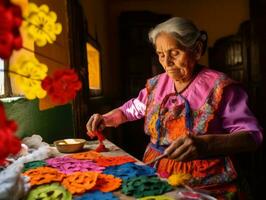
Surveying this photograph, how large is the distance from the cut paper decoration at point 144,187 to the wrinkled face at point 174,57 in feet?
2.07

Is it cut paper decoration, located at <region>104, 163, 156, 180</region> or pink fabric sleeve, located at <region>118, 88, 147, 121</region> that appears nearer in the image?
cut paper decoration, located at <region>104, 163, 156, 180</region>

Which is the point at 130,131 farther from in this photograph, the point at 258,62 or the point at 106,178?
the point at 106,178

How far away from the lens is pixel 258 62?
384 cm

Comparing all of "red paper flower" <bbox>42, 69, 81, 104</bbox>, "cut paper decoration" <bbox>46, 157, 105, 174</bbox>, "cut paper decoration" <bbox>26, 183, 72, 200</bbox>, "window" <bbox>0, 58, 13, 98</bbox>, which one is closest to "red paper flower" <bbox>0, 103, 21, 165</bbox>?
"red paper flower" <bbox>42, 69, 81, 104</bbox>

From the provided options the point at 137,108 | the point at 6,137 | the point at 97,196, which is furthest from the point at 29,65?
the point at 137,108

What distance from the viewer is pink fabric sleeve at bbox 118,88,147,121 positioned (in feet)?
6.30

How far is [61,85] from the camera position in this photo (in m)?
0.61

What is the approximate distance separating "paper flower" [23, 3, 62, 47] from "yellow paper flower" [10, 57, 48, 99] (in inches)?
1.6

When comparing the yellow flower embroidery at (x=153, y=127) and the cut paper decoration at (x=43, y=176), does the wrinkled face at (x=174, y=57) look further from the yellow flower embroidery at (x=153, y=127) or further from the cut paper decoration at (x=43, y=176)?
the cut paper decoration at (x=43, y=176)

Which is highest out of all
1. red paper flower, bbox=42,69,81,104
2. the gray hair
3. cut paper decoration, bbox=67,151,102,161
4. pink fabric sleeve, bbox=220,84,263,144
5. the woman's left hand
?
the gray hair

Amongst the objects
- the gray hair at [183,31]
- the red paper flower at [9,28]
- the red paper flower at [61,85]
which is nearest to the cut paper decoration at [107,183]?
the red paper flower at [61,85]

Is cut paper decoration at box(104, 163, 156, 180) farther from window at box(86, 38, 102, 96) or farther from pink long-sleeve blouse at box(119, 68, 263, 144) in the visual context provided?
window at box(86, 38, 102, 96)

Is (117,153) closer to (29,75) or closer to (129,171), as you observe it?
(129,171)

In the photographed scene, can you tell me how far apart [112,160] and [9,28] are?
941 mm
